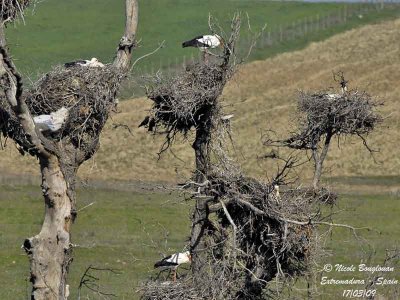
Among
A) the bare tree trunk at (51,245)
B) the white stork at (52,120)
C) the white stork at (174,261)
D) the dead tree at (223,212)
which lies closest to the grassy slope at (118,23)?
the white stork at (174,261)

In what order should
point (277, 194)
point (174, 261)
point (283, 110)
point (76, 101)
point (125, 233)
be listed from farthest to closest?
point (283, 110) → point (125, 233) → point (174, 261) → point (277, 194) → point (76, 101)

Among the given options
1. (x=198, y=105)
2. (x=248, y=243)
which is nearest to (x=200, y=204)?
(x=248, y=243)

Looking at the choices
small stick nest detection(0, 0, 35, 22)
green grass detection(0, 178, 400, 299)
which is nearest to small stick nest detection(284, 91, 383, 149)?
green grass detection(0, 178, 400, 299)

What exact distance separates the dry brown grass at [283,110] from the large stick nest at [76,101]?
3164cm

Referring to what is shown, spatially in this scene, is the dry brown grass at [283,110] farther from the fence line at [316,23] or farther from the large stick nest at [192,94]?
the large stick nest at [192,94]

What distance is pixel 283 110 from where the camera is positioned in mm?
53906

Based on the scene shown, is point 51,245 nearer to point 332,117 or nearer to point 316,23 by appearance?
point 332,117

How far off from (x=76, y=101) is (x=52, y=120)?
556mm

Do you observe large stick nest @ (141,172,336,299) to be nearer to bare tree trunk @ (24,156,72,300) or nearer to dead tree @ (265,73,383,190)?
bare tree trunk @ (24,156,72,300)

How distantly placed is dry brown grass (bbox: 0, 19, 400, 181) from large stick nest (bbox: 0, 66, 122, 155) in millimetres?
31636

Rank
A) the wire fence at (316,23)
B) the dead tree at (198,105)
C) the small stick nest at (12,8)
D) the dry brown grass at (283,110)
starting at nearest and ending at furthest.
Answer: the small stick nest at (12,8)
the dead tree at (198,105)
the dry brown grass at (283,110)
the wire fence at (316,23)

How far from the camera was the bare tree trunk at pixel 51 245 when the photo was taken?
30.4 ft

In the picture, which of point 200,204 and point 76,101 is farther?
point 200,204

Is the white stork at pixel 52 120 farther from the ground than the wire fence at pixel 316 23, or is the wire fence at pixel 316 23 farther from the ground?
the white stork at pixel 52 120
